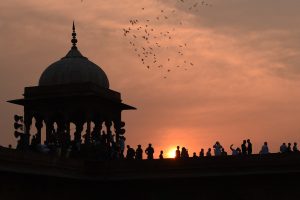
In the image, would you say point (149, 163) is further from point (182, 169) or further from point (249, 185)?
point (249, 185)

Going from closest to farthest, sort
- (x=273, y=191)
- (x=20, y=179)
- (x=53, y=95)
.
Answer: (x=20, y=179)
(x=273, y=191)
(x=53, y=95)

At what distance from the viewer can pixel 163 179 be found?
3434cm

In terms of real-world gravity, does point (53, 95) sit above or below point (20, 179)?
above

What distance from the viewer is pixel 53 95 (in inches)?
1500

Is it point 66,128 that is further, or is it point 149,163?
point 66,128

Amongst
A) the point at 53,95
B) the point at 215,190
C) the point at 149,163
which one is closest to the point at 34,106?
the point at 53,95

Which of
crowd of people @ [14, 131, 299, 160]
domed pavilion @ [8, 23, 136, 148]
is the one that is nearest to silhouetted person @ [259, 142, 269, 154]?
crowd of people @ [14, 131, 299, 160]

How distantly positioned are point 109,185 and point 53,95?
5458 mm

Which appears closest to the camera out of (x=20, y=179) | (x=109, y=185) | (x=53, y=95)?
(x=20, y=179)

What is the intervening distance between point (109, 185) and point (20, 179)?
5434 millimetres

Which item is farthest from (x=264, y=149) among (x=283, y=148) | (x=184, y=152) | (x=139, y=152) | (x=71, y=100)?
(x=71, y=100)

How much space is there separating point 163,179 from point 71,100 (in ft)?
21.2

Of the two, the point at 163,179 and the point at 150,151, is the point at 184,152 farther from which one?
the point at 163,179

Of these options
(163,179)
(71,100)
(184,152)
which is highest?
(71,100)
